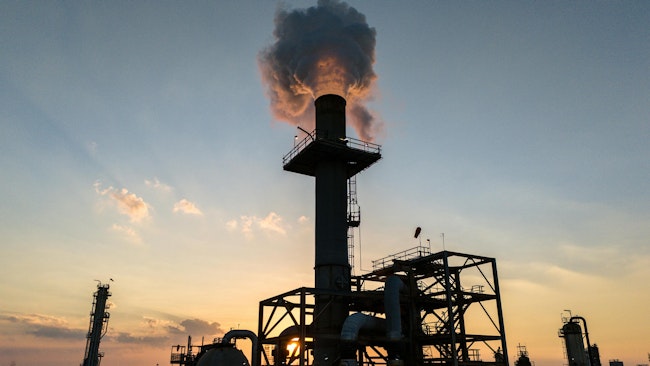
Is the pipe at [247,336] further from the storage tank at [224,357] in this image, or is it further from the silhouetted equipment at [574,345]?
the silhouetted equipment at [574,345]

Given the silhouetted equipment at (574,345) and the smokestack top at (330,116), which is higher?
the smokestack top at (330,116)

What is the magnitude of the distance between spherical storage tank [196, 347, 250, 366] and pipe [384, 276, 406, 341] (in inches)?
404

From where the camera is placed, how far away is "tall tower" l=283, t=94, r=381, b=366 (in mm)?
36500

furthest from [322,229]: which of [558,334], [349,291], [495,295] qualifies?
[558,334]

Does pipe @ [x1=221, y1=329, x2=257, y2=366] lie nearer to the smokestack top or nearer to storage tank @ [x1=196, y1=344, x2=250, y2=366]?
storage tank @ [x1=196, y1=344, x2=250, y2=366]

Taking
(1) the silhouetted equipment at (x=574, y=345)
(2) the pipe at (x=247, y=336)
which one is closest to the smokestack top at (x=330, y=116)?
(2) the pipe at (x=247, y=336)

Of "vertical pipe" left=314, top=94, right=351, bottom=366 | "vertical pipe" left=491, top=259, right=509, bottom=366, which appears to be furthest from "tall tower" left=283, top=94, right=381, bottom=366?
"vertical pipe" left=491, top=259, right=509, bottom=366

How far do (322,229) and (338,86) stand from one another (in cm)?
1318

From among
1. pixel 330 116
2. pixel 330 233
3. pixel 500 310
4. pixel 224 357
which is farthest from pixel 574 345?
pixel 224 357

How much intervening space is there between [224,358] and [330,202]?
15.1 metres

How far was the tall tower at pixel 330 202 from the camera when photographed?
36.5 m

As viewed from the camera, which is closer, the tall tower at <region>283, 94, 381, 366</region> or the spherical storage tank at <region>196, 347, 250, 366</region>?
the spherical storage tank at <region>196, 347, 250, 366</region>

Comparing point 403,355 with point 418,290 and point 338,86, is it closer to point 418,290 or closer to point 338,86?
point 418,290

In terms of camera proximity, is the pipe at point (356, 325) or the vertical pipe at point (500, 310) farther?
the vertical pipe at point (500, 310)
